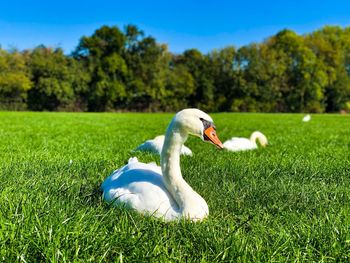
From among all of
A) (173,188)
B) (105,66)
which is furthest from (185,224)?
(105,66)

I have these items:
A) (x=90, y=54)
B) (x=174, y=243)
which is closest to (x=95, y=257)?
(x=174, y=243)

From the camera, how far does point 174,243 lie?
2.51 metres

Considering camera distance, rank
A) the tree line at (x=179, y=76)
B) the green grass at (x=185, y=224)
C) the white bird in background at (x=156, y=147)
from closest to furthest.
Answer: the green grass at (x=185, y=224) → the white bird in background at (x=156, y=147) → the tree line at (x=179, y=76)

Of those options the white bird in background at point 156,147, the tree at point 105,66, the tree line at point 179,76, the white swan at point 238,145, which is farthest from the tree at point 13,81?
the white bird in background at point 156,147

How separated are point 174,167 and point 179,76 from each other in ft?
173

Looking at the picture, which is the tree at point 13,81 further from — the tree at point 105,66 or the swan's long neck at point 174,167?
the swan's long neck at point 174,167

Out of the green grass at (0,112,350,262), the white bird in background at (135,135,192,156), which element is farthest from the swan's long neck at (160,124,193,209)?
the white bird in background at (135,135,192,156)

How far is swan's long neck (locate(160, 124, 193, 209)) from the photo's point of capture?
3104 millimetres

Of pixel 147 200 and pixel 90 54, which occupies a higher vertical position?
pixel 90 54

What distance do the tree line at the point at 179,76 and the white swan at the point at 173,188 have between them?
48.6m

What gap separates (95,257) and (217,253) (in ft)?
2.36

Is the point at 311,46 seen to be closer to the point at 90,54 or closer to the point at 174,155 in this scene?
the point at 90,54

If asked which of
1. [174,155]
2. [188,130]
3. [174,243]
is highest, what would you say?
[188,130]

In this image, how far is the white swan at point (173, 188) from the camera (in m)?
3.00
